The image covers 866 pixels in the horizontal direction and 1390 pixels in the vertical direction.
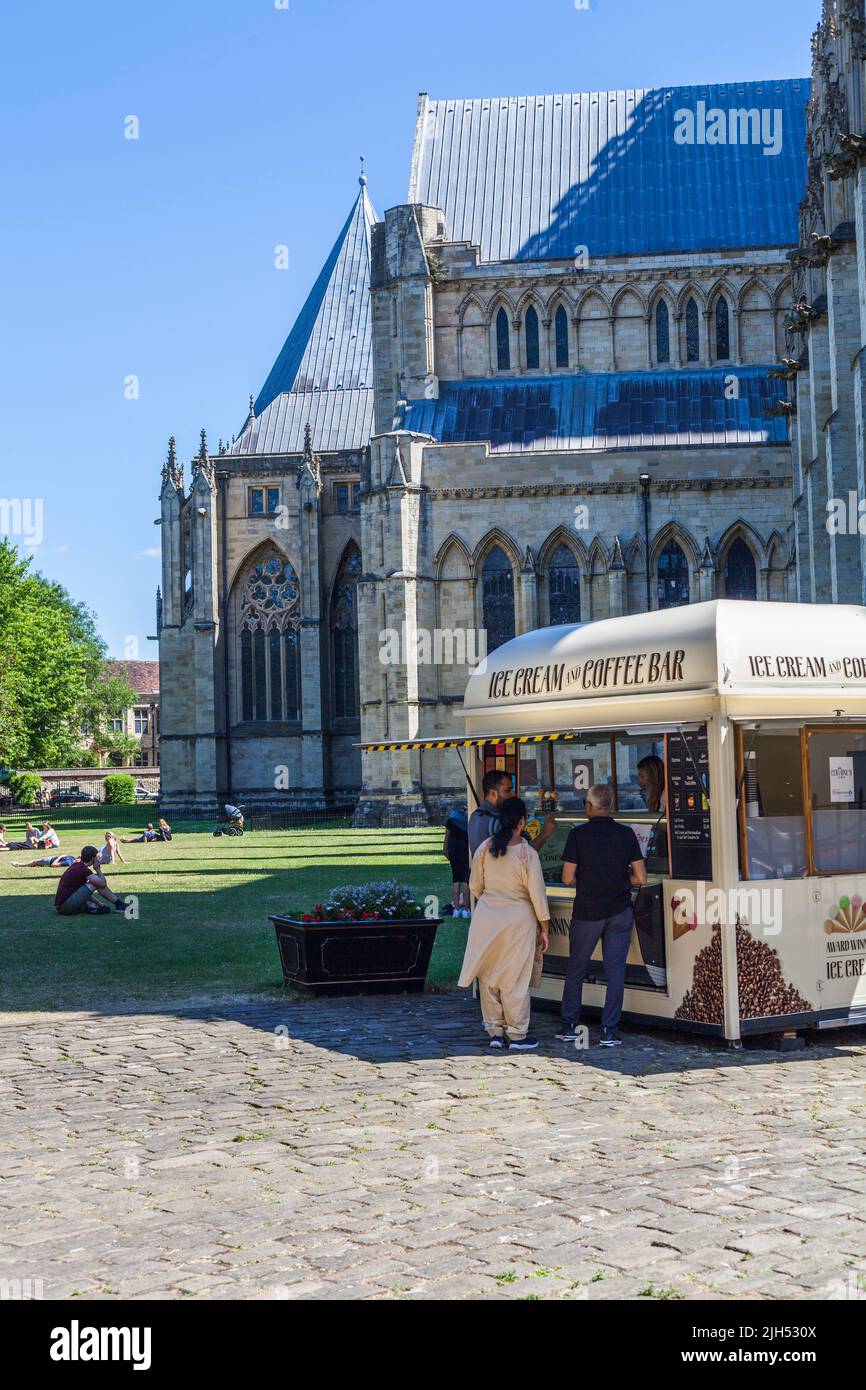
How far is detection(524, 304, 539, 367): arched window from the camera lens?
50.5 meters

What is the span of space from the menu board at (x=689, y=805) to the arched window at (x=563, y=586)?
35.3 meters

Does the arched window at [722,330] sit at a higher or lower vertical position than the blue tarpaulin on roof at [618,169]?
lower

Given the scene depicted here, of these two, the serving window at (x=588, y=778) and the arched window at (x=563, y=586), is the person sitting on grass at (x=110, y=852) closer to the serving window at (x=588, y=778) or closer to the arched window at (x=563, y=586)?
the serving window at (x=588, y=778)

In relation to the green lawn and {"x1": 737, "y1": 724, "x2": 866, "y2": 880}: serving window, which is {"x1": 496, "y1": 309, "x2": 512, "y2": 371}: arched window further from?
{"x1": 737, "y1": 724, "x2": 866, "y2": 880}: serving window

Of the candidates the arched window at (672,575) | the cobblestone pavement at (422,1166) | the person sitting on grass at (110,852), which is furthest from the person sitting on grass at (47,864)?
the arched window at (672,575)

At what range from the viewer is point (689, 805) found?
10.7 m

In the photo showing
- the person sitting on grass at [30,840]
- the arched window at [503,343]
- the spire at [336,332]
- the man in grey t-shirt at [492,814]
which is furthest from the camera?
the spire at [336,332]

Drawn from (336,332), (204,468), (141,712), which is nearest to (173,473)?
(204,468)

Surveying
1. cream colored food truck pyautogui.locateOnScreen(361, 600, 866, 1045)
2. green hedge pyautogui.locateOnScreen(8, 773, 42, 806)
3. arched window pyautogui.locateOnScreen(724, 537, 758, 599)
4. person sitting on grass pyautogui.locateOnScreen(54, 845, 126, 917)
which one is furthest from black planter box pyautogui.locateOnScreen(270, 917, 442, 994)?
green hedge pyautogui.locateOnScreen(8, 773, 42, 806)

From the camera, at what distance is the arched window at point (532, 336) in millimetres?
50531

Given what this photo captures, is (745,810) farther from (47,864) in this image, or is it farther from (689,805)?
(47,864)

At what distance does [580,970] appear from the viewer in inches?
425

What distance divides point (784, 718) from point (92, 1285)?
6489mm

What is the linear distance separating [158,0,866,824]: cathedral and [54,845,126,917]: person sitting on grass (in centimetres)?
2387
